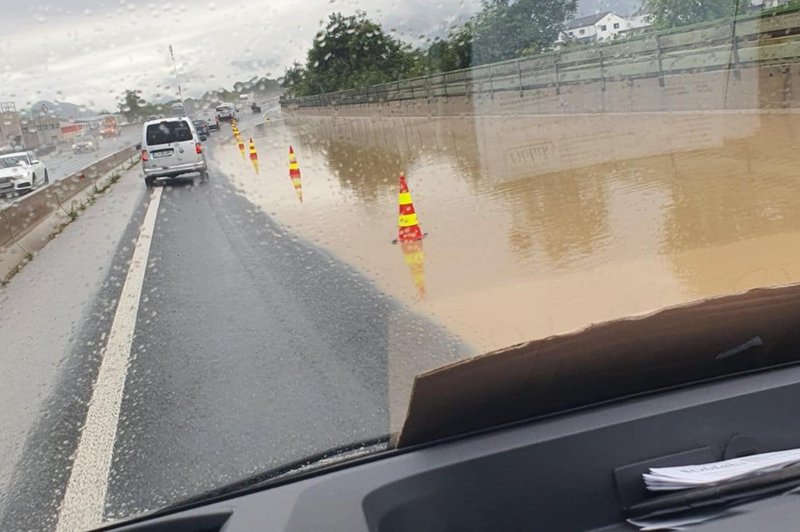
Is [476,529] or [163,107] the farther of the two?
[163,107]

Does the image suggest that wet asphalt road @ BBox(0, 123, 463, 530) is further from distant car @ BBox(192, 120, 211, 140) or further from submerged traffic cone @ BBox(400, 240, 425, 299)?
distant car @ BBox(192, 120, 211, 140)

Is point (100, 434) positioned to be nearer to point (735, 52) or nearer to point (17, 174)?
point (735, 52)

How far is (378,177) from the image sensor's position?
18.9 meters

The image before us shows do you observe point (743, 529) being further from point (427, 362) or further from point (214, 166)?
point (214, 166)

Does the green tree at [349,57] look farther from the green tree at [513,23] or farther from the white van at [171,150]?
the white van at [171,150]

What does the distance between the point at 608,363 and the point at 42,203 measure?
707 inches

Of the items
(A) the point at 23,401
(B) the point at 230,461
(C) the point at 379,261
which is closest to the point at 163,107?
(C) the point at 379,261

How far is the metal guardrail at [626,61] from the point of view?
18969 millimetres

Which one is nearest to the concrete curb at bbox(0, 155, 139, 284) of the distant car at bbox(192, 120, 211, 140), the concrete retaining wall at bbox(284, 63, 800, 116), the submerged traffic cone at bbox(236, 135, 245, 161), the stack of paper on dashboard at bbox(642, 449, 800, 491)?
the distant car at bbox(192, 120, 211, 140)

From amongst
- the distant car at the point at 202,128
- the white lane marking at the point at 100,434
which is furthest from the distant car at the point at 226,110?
the white lane marking at the point at 100,434

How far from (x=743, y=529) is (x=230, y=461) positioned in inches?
113

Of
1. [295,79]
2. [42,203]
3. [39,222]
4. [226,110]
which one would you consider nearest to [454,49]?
[295,79]

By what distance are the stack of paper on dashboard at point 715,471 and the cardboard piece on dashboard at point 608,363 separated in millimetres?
252

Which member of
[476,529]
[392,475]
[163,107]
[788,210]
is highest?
[163,107]
